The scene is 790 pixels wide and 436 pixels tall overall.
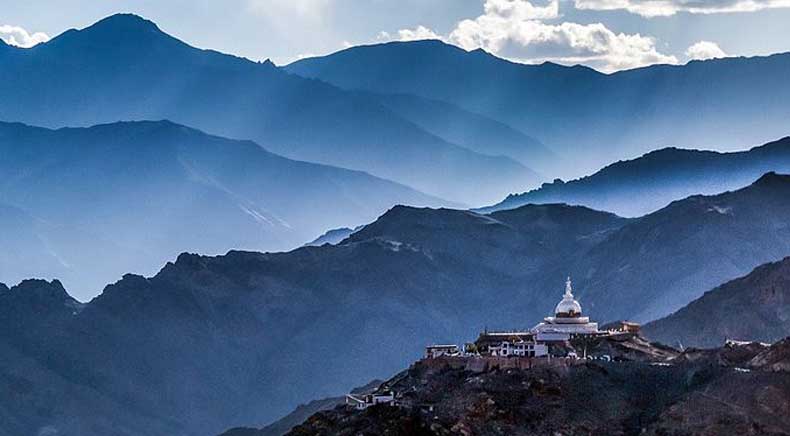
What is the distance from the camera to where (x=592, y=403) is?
371 feet

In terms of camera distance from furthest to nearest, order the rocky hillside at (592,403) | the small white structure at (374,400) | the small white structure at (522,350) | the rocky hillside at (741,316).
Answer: the rocky hillside at (741,316) < the small white structure at (522,350) < the small white structure at (374,400) < the rocky hillside at (592,403)

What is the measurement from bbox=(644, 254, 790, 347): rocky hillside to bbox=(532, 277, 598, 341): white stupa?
169 feet

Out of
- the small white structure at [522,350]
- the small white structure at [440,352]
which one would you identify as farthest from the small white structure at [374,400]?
the small white structure at [522,350]

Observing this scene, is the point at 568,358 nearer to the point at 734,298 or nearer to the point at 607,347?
the point at 607,347

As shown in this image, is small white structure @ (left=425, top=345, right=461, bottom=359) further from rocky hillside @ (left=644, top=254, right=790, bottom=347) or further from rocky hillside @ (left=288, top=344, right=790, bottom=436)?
rocky hillside @ (left=644, top=254, right=790, bottom=347)

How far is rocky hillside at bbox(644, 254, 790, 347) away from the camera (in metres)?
185

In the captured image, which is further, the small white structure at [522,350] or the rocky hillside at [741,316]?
the rocky hillside at [741,316]

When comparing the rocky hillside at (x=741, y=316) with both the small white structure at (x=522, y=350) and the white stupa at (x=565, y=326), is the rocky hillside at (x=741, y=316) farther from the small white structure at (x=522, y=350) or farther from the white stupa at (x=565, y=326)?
the small white structure at (x=522, y=350)

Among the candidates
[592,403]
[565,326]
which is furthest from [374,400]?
[565,326]

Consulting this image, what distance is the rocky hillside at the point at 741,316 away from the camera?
18525cm

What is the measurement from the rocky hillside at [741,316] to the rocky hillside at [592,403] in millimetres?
65545

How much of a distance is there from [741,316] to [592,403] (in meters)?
79.0

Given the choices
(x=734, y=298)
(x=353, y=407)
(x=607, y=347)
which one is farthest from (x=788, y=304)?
(x=353, y=407)

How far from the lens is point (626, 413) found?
112 m
